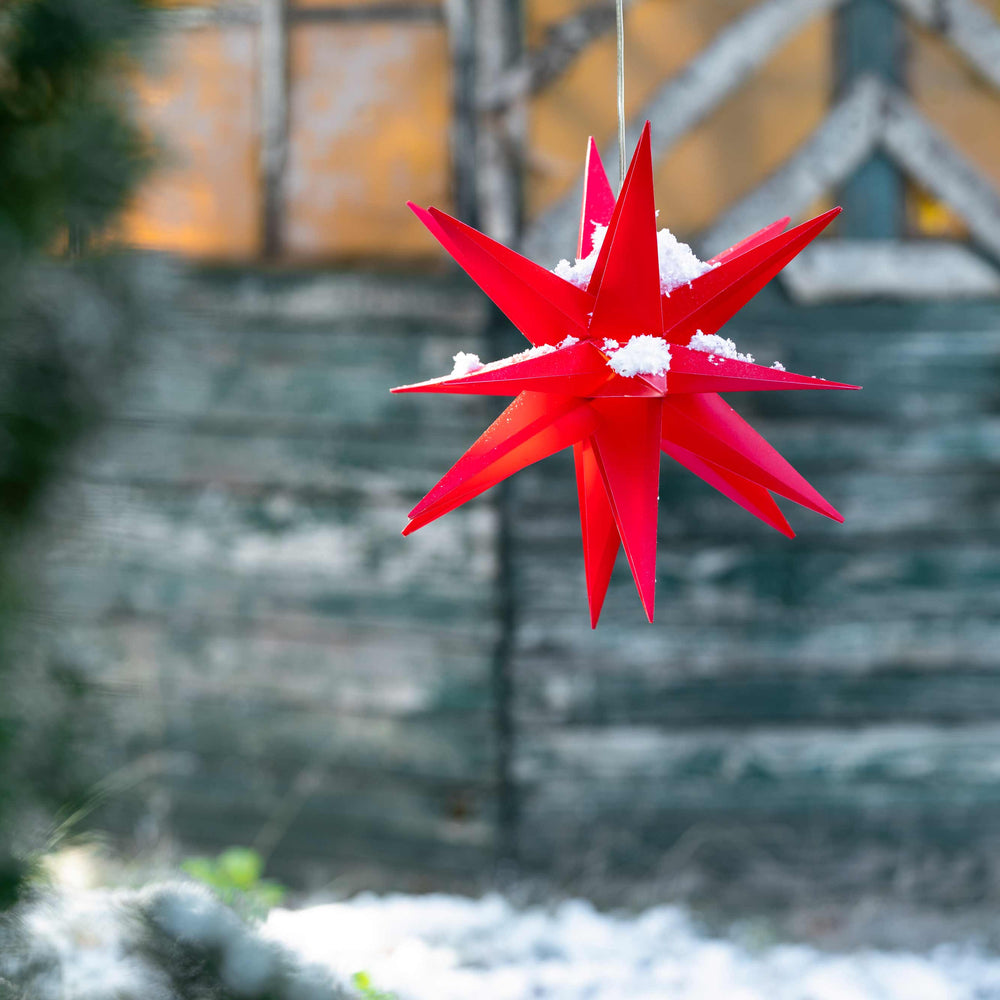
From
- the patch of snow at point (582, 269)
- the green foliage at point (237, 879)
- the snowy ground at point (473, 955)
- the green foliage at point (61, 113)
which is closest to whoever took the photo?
the patch of snow at point (582, 269)

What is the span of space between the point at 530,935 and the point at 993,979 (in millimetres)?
1188

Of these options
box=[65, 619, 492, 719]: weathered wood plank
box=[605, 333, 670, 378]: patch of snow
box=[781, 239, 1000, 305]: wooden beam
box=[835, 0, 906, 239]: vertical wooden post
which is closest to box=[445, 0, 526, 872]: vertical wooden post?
box=[65, 619, 492, 719]: weathered wood plank

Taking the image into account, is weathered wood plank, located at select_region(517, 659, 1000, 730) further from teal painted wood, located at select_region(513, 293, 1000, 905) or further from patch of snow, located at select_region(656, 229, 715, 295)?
patch of snow, located at select_region(656, 229, 715, 295)

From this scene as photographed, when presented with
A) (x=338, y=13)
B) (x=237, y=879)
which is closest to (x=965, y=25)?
(x=338, y=13)

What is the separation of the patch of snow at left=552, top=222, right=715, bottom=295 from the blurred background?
63.8 inches

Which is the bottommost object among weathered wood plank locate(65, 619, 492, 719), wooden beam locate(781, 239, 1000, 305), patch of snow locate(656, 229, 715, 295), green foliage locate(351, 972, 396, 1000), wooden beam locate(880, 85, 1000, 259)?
green foliage locate(351, 972, 396, 1000)

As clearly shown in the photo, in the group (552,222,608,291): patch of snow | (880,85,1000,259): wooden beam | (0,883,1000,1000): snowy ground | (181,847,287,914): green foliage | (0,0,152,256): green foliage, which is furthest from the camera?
(880,85,1000,259): wooden beam

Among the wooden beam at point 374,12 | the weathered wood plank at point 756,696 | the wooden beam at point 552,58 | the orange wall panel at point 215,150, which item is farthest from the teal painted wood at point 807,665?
the wooden beam at point 374,12

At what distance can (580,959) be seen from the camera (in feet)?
7.54

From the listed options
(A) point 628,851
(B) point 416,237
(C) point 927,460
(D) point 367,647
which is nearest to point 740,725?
(A) point 628,851

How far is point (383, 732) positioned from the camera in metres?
2.65

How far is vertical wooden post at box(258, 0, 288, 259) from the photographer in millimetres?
2643

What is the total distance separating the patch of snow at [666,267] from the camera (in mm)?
897

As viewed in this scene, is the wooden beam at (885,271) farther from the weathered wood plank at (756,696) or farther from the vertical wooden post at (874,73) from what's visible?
the weathered wood plank at (756,696)
